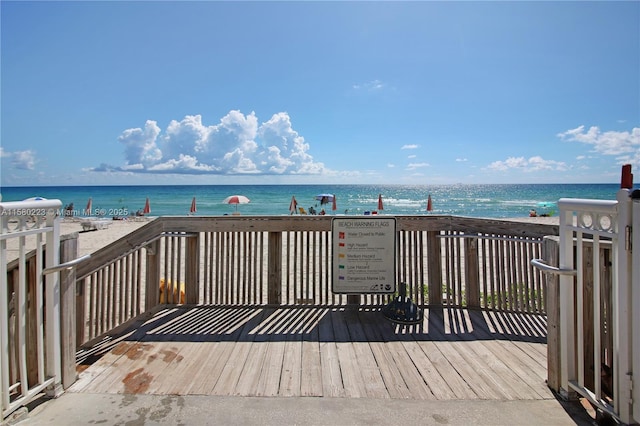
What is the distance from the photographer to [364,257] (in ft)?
14.9

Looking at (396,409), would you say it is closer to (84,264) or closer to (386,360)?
(386,360)

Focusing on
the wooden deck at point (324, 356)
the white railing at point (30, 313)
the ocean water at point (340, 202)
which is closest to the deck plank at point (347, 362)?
the wooden deck at point (324, 356)

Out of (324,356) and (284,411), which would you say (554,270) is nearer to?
(324,356)

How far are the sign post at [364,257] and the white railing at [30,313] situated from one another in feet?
9.43

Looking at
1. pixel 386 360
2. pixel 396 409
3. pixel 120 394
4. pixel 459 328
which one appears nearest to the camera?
pixel 396 409

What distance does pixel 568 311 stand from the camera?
8.37 ft

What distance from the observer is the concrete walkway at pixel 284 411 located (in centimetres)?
229

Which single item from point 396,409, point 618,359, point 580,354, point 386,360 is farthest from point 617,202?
point 386,360

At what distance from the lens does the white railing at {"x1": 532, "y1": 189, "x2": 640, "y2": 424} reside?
2.02 m

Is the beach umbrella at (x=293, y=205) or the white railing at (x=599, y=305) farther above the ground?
the beach umbrella at (x=293, y=205)

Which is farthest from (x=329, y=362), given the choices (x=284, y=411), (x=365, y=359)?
(x=284, y=411)

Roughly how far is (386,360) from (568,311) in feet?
4.81

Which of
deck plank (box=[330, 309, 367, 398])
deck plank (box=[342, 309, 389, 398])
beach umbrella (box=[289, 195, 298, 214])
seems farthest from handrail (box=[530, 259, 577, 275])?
beach umbrella (box=[289, 195, 298, 214])

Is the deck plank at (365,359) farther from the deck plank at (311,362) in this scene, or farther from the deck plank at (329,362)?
the deck plank at (311,362)
